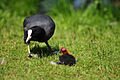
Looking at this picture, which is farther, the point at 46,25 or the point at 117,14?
the point at 117,14

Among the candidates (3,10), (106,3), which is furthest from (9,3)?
(106,3)

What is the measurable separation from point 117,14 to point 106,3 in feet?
2.54

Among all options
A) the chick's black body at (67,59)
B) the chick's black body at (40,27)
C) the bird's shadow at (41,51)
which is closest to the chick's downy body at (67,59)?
the chick's black body at (67,59)

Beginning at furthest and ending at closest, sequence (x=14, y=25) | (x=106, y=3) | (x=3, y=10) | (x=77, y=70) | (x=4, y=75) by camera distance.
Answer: (x=3, y=10)
(x=106, y=3)
(x=14, y=25)
(x=77, y=70)
(x=4, y=75)

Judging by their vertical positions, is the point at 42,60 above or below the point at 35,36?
below

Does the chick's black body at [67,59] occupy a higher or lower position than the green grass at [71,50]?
higher

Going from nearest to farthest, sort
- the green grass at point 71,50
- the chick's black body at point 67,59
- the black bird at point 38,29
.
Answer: the green grass at point 71,50 < the chick's black body at point 67,59 < the black bird at point 38,29

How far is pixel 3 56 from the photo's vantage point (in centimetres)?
532

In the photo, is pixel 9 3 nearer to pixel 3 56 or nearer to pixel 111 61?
pixel 3 56

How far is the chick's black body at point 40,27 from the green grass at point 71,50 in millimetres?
518

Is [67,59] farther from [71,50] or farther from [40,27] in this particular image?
[71,50]

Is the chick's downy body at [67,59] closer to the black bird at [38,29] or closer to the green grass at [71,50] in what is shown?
the green grass at [71,50]

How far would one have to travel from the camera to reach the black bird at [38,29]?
471cm

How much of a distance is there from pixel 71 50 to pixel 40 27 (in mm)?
1248
